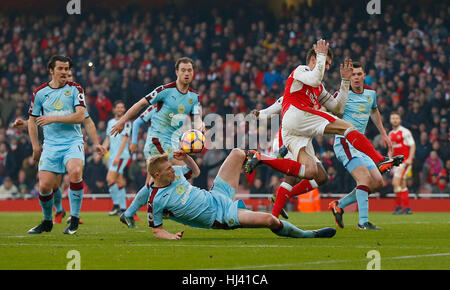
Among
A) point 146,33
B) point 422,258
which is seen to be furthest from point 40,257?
point 146,33

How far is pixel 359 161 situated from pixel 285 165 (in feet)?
7.65

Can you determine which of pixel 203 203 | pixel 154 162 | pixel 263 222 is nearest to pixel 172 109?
pixel 154 162

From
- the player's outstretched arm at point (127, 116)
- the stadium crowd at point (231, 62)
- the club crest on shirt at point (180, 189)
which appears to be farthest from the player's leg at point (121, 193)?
the club crest on shirt at point (180, 189)

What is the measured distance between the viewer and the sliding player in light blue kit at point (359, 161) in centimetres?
1103

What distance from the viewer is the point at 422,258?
6.64 meters

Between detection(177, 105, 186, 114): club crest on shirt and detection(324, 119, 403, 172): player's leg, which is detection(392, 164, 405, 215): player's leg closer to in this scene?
detection(177, 105, 186, 114): club crest on shirt

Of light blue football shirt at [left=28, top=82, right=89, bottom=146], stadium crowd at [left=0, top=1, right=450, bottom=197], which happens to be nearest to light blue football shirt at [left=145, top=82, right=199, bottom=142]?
light blue football shirt at [left=28, top=82, right=89, bottom=146]

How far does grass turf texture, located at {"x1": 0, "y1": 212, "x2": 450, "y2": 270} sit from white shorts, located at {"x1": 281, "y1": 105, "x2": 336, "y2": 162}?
1.24 metres

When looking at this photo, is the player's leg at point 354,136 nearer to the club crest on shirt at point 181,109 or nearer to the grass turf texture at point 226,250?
the grass turf texture at point 226,250

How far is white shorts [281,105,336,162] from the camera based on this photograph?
952 cm

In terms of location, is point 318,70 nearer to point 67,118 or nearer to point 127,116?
point 127,116

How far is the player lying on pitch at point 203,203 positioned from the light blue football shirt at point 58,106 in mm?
2165

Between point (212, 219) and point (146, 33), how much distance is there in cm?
1952
